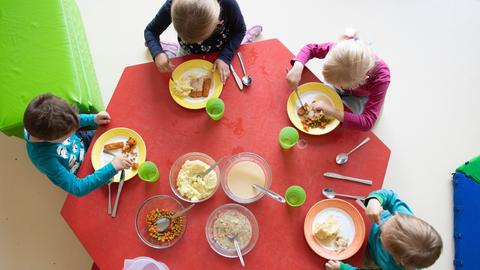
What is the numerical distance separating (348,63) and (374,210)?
0.68 metres

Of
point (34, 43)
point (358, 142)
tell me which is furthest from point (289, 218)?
point (34, 43)

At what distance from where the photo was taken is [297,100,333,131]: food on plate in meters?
1.67

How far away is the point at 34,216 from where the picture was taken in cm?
238

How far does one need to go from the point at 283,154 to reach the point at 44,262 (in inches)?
72.0

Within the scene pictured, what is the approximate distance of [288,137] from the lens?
1609 millimetres

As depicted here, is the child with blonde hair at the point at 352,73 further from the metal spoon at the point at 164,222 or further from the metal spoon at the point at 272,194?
the metal spoon at the point at 164,222

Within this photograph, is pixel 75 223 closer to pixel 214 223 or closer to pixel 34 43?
pixel 214 223

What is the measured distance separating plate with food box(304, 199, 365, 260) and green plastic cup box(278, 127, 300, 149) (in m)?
0.30

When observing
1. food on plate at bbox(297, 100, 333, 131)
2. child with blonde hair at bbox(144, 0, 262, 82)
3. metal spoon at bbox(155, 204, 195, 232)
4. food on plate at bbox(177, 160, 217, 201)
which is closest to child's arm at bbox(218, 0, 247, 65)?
child with blonde hair at bbox(144, 0, 262, 82)

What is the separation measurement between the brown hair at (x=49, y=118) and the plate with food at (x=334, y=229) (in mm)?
1143

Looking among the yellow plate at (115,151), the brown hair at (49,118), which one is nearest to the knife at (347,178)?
the yellow plate at (115,151)

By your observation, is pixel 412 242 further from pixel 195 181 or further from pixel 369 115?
pixel 195 181

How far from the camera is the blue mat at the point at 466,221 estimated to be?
2.26 m

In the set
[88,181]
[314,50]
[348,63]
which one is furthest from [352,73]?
[88,181]
